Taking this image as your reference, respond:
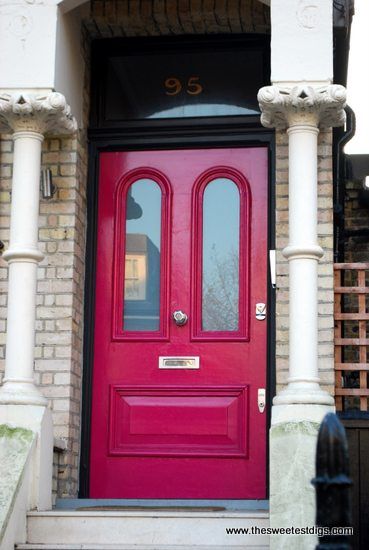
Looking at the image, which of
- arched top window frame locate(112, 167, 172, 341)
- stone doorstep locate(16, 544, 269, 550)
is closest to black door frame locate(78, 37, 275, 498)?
arched top window frame locate(112, 167, 172, 341)

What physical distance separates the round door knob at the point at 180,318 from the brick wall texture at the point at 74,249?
0.64 meters

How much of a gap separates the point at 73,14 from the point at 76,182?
3.67 ft

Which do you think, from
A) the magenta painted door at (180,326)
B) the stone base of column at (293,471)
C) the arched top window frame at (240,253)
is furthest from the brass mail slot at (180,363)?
the stone base of column at (293,471)

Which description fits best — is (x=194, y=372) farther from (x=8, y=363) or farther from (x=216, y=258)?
(x=8, y=363)

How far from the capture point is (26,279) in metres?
6.66

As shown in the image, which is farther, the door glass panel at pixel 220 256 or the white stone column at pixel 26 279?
the door glass panel at pixel 220 256

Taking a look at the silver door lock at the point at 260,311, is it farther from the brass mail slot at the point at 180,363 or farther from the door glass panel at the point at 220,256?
the brass mail slot at the point at 180,363

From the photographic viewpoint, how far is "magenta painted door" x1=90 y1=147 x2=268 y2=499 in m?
7.27

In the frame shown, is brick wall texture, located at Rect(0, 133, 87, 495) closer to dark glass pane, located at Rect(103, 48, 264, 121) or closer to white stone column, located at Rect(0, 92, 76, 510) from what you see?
white stone column, located at Rect(0, 92, 76, 510)

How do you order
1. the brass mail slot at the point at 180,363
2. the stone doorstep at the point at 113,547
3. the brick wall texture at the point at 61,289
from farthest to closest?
the brass mail slot at the point at 180,363 < the brick wall texture at the point at 61,289 < the stone doorstep at the point at 113,547

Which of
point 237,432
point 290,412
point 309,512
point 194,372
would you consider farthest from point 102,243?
point 309,512

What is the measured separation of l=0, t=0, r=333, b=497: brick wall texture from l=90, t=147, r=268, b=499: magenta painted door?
0.23 meters

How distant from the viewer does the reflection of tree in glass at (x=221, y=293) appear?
745cm

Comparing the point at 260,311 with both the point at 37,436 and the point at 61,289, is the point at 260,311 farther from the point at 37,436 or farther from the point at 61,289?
the point at 37,436
